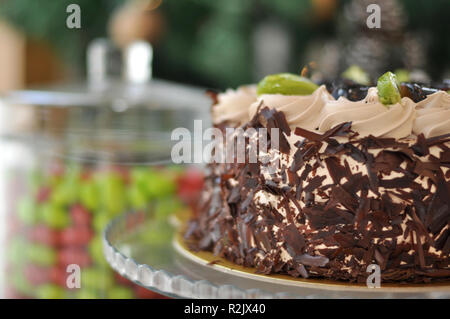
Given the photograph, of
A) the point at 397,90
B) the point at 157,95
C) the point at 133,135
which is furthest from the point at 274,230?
the point at 157,95

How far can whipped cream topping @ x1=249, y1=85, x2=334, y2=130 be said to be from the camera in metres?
0.96

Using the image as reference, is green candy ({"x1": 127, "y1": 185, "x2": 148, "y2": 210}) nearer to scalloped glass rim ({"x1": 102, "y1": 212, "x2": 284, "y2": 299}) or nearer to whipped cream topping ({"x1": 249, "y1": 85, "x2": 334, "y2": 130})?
scalloped glass rim ({"x1": 102, "y1": 212, "x2": 284, "y2": 299})

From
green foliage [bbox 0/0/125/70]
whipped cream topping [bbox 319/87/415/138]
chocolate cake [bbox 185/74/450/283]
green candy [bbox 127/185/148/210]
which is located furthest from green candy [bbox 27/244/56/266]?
green foliage [bbox 0/0/125/70]

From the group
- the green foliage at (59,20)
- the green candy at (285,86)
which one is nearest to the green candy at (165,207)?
the green candy at (285,86)

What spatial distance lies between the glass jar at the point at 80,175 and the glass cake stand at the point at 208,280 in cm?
37

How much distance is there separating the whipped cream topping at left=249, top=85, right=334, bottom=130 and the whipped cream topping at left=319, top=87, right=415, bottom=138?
0.02 meters

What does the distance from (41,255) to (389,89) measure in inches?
45.1

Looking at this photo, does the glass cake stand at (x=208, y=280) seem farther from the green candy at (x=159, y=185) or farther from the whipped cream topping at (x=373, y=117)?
the green candy at (x=159, y=185)

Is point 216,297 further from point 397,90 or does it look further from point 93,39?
point 93,39

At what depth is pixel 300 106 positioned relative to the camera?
0.98 m

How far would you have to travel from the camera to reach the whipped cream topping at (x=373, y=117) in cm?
91

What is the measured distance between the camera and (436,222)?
0.93 m

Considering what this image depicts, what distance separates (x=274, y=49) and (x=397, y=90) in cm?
154

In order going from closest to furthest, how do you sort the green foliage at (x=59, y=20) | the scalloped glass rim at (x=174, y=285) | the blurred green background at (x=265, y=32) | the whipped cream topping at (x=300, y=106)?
the scalloped glass rim at (x=174, y=285) < the whipped cream topping at (x=300, y=106) < the blurred green background at (x=265, y=32) < the green foliage at (x=59, y=20)
